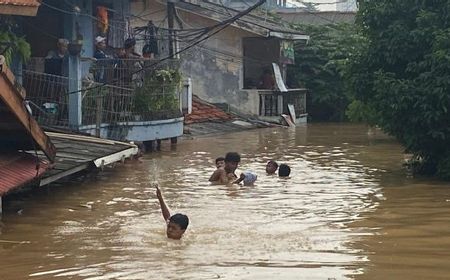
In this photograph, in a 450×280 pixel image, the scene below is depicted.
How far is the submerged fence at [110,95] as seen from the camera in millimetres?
18281

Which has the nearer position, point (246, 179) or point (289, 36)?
point (246, 179)

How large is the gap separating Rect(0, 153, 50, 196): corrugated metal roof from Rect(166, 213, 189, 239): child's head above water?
193 centimetres

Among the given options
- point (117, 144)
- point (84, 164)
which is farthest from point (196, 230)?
point (117, 144)

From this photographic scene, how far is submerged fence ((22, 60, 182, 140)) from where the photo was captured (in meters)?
18.3

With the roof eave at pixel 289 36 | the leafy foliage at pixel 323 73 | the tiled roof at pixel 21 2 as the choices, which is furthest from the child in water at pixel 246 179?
the leafy foliage at pixel 323 73

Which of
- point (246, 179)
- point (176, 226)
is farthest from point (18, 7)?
point (246, 179)

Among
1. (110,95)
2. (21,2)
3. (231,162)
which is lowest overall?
A: (231,162)

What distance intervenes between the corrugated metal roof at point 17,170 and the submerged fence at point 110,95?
5179 mm

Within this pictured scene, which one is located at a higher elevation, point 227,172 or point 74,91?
point 74,91

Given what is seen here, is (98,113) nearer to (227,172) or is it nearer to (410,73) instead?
(227,172)

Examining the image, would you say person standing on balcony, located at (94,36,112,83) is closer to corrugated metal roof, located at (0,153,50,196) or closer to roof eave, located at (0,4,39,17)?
corrugated metal roof, located at (0,153,50,196)

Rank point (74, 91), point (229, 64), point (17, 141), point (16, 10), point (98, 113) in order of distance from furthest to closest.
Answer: point (229, 64)
point (98, 113)
point (74, 91)
point (17, 141)
point (16, 10)

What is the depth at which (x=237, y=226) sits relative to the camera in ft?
36.1

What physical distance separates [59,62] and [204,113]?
11.7 meters
